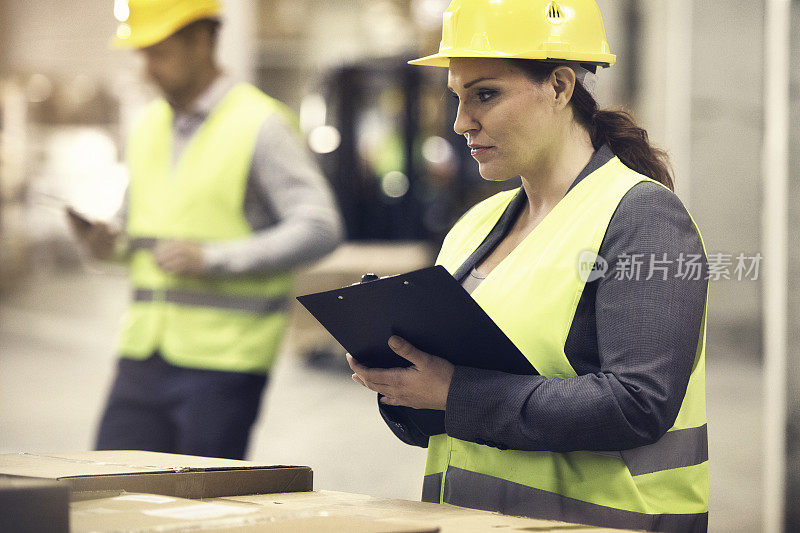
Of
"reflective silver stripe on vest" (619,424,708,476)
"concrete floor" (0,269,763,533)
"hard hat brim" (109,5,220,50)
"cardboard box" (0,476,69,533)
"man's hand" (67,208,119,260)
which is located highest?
"hard hat brim" (109,5,220,50)

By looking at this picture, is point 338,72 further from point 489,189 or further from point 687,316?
point 687,316

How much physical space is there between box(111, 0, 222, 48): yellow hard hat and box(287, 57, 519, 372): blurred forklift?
266 inches

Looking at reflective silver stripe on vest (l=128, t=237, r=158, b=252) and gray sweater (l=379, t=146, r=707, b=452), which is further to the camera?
reflective silver stripe on vest (l=128, t=237, r=158, b=252)

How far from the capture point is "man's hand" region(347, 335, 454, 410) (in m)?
1.81

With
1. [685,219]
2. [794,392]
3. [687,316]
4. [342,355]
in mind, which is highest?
[685,219]

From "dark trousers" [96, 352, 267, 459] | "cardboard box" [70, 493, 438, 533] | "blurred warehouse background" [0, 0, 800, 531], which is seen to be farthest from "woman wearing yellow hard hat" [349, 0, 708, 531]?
"blurred warehouse background" [0, 0, 800, 531]

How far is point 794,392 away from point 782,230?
60 centimetres

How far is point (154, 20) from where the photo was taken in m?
3.34

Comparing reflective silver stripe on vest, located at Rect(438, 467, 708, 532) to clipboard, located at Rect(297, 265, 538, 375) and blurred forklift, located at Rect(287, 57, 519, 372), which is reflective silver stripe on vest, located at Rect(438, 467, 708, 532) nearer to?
clipboard, located at Rect(297, 265, 538, 375)

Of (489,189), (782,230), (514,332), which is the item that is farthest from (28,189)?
(514,332)

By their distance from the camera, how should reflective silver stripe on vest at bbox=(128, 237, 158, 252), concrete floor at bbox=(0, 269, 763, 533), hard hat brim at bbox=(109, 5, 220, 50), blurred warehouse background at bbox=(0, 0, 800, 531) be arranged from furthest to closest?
blurred warehouse background at bbox=(0, 0, 800, 531) → concrete floor at bbox=(0, 269, 763, 533) → reflective silver stripe on vest at bbox=(128, 237, 158, 252) → hard hat brim at bbox=(109, 5, 220, 50)

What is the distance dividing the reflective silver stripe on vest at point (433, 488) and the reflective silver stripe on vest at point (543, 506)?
0.15 ft

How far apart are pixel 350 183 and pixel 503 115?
343 inches

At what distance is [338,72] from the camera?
10.7 metres
